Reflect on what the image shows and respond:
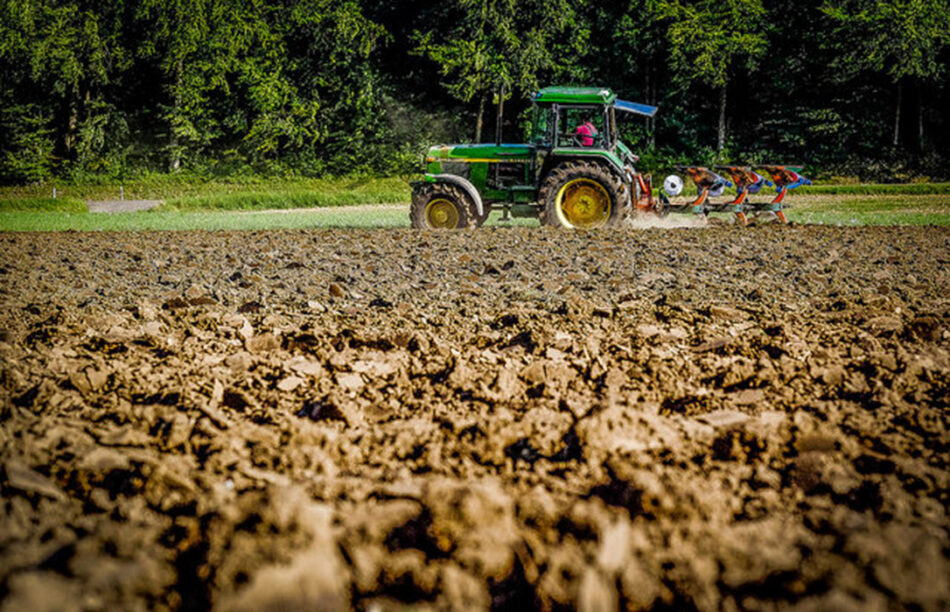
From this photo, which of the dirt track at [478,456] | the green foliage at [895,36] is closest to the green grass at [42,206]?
the dirt track at [478,456]

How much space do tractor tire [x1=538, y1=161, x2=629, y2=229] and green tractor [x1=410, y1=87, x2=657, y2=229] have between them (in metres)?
0.02

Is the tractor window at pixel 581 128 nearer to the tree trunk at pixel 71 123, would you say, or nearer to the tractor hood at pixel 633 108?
the tractor hood at pixel 633 108

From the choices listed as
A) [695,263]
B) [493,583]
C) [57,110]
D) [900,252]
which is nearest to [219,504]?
[493,583]

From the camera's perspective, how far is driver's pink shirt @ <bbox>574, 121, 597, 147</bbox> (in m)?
11.2

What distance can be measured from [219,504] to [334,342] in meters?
1.92

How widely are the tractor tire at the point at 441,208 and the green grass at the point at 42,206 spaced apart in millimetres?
20106

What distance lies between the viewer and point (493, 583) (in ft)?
4.30

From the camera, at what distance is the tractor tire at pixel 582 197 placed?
11.0 m

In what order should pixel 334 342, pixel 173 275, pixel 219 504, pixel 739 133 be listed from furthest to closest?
pixel 739 133 → pixel 173 275 → pixel 334 342 → pixel 219 504

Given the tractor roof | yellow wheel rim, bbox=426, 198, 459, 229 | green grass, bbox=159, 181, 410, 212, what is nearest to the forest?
green grass, bbox=159, 181, 410, 212

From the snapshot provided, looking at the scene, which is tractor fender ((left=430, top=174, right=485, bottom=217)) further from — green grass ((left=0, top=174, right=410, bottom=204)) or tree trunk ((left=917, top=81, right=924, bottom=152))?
tree trunk ((left=917, top=81, right=924, bottom=152))

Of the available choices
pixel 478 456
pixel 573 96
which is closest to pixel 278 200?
pixel 573 96

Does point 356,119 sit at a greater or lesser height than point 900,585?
greater

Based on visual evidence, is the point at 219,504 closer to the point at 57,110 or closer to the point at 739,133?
the point at 739,133
